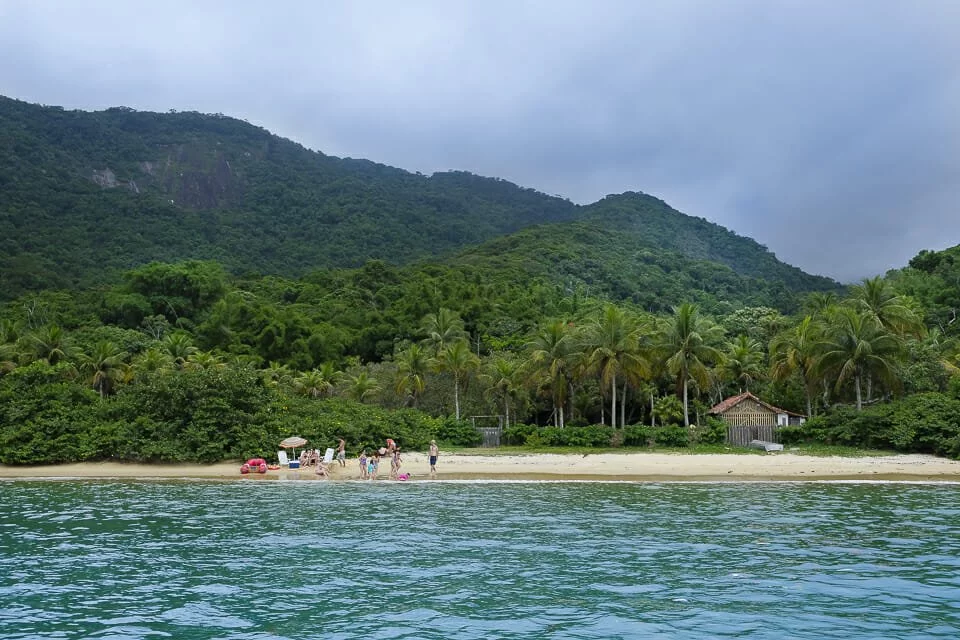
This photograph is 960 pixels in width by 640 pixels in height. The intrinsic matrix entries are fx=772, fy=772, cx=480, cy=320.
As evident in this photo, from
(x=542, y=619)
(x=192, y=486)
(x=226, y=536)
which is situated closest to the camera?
(x=542, y=619)

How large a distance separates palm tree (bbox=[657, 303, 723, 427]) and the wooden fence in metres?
2.66

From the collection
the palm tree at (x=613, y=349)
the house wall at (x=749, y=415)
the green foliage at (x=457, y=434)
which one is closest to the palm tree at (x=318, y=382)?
the green foliage at (x=457, y=434)

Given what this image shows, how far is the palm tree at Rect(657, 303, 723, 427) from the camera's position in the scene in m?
46.2

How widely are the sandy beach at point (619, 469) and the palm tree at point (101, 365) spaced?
15811 mm

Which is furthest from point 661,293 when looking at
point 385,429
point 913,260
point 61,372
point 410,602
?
point 410,602

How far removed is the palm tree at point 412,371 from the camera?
52.0m

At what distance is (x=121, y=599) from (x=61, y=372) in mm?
36117

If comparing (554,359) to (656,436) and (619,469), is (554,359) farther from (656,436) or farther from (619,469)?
(619,469)

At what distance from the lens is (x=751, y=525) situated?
21.0m

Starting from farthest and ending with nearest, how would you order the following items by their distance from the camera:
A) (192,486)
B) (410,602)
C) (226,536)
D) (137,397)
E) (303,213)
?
(303,213) < (137,397) < (192,486) < (226,536) < (410,602)

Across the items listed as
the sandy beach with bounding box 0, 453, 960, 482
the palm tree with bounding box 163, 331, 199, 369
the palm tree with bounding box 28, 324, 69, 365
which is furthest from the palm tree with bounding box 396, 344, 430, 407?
the palm tree with bounding box 28, 324, 69, 365

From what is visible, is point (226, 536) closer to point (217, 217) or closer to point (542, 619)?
point (542, 619)

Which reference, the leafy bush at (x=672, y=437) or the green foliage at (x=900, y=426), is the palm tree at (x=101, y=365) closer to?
the leafy bush at (x=672, y=437)

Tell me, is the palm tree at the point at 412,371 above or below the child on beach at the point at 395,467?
above
